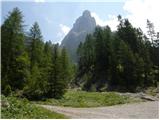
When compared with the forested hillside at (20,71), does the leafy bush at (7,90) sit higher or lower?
lower

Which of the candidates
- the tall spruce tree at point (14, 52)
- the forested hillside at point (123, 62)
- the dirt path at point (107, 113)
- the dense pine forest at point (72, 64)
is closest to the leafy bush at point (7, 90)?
the dense pine forest at point (72, 64)

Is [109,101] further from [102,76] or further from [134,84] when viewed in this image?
[102,76]

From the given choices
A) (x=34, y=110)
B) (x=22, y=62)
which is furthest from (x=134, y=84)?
(x=34, y=110)

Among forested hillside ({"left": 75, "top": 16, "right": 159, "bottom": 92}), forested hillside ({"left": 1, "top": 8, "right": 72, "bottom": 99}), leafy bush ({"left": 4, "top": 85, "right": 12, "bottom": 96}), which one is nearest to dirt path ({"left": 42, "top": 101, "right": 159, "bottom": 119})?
leafy bush ({"left": 4, "top": 85, "right": 12, "bottom": 96})

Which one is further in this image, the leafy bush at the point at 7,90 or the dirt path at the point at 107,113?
the leafy bush at the point at 7,90

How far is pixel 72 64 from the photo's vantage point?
2987 inches

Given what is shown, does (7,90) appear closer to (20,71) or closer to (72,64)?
(20,71)

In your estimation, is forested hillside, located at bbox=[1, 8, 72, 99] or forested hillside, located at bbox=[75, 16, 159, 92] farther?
forested hillside, located at bbox=[75, 16, 159, 92]

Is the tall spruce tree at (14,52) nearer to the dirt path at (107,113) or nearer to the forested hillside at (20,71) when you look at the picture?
the forested hillside at (20,71)

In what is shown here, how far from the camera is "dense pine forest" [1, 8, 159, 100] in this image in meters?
40.1

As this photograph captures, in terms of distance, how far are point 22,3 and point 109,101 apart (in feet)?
83.5

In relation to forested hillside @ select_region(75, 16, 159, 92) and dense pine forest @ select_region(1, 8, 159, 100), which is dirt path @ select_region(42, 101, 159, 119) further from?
forested hillside @ select_region(75, 16, 159, 92)

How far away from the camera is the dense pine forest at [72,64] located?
132 feet

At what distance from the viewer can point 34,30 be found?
5434cm
